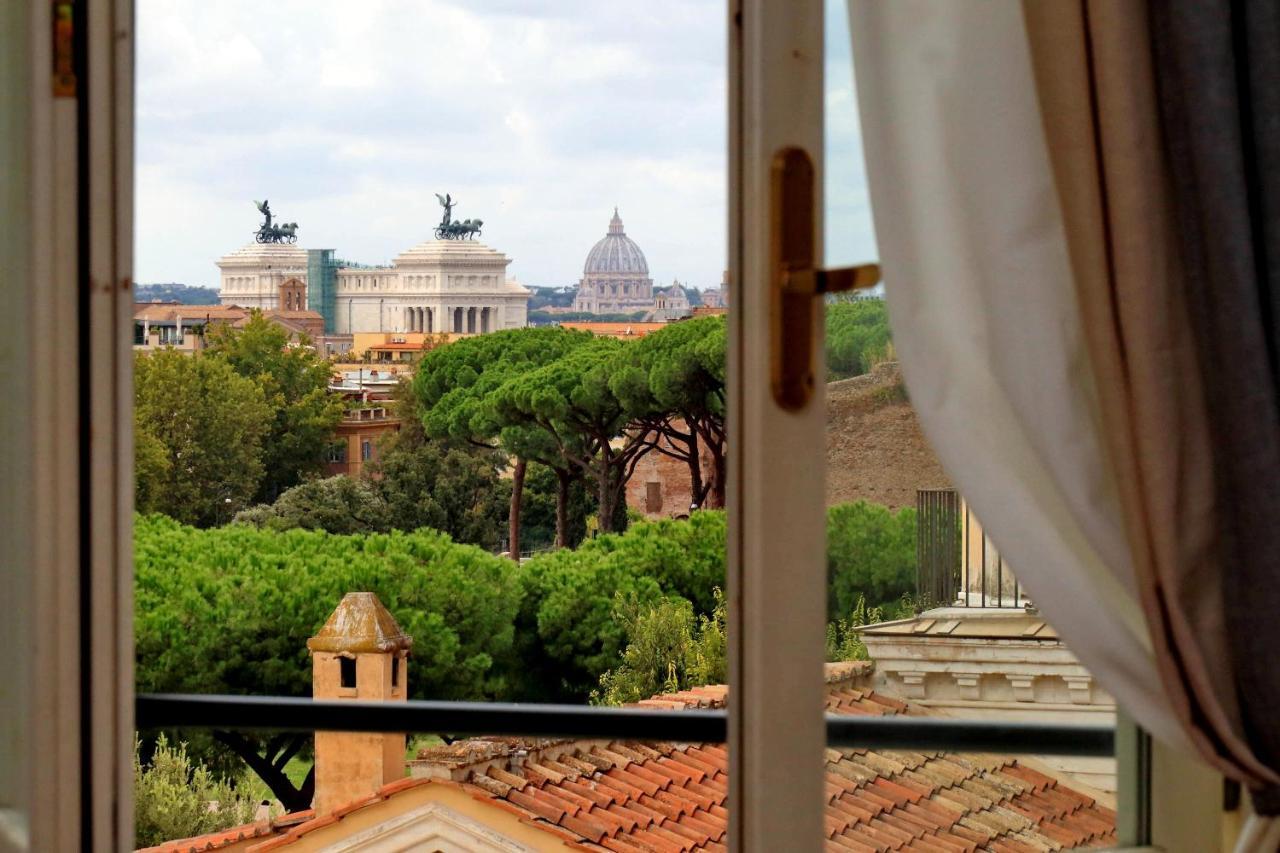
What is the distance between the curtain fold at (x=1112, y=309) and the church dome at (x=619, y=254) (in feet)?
33.2

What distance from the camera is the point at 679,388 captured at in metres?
9.59

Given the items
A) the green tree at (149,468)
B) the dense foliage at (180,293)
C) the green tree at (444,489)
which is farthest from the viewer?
the dense foliage at (180,293)

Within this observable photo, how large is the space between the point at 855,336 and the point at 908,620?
7.6 inches

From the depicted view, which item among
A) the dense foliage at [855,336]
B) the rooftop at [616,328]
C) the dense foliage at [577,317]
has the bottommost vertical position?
the dense foliage at [855,336]

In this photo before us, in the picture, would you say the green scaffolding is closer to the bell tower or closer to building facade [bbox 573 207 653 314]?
the bell tower

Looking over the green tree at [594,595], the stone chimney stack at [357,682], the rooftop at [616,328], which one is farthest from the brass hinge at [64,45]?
the rooftop at [616,328]

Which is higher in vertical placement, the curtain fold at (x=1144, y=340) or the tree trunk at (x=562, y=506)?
the curtain fold at (x=1144, y=340)

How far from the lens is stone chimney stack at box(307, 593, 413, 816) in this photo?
22.0 ft

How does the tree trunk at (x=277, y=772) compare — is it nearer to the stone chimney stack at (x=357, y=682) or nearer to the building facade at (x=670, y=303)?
the stone chimney stack at (x=357, y=682)

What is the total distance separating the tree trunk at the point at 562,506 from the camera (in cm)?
1048

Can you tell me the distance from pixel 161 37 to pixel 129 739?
10912 millimetres

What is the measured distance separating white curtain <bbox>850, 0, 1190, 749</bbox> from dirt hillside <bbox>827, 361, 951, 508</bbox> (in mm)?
52

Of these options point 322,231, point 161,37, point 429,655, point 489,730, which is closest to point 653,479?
point 429,655

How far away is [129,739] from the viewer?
3.17 ft
